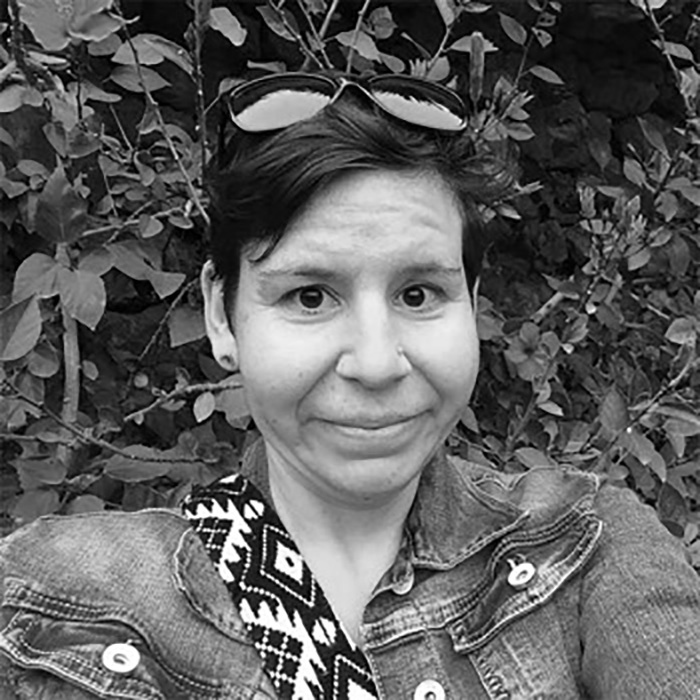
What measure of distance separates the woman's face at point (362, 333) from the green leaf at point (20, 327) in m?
0.50

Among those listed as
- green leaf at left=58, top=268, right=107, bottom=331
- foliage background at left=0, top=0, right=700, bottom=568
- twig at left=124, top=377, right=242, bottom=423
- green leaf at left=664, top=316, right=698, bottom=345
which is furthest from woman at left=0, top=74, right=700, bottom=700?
green leaf at left=664, top=316, right=698, bottom=345

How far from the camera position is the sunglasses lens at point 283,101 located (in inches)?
45.3

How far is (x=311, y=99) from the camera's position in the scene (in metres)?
1.16

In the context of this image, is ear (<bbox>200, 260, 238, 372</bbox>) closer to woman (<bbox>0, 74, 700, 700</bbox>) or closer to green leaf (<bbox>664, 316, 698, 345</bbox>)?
woman (<bbox>0, 74, 700, 700</bbox>)

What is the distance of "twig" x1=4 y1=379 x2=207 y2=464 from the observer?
1.71 metres

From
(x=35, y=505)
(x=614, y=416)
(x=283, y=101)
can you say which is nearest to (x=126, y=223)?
(x=35, y=505)

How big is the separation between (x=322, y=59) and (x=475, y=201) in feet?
2.68

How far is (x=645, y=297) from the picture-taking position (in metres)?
2.45

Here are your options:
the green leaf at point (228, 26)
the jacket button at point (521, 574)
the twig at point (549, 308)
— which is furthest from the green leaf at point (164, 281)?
the jacket button at point (521, 574)

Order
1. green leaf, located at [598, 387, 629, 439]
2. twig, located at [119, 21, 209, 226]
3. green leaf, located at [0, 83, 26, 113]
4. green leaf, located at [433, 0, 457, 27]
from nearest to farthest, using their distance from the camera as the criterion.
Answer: green leaf, located at [0, 83, 26, 113], twig, located at [119, 21, 209, 226], green leaf, located at [433, 0, 457, 27], green leaf, located at [598, 387, 629, 439]

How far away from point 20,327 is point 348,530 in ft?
1.86

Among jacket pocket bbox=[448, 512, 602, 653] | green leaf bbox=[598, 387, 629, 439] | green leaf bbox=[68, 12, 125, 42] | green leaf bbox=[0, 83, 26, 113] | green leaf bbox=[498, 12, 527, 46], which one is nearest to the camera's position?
jacket pocket bbox=[448, 512, 602, 653]

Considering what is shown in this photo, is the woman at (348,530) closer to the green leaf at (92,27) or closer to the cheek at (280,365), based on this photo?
the cheek at (280,365)

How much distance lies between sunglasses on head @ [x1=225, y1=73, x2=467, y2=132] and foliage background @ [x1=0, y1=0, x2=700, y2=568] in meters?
0.39
